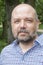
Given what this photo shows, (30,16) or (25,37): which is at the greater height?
(30,16)

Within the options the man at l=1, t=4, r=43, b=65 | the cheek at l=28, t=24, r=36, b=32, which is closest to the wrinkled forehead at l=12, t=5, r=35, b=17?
the man at l=1, t=4, r=43, b=65

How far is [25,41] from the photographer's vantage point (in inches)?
122

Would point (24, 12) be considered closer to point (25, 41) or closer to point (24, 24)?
point (24, 24)

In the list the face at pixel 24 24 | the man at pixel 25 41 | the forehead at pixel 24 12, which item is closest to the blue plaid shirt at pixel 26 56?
the man at pixel 25 41

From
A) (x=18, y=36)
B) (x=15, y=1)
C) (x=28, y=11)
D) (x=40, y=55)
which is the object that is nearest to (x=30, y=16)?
(x=28, y=11)

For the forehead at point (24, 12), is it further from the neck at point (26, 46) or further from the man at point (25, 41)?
the neck at point (26, 46)

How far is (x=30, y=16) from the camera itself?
310 centimetres

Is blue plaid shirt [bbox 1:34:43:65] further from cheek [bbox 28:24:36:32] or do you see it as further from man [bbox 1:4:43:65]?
cheek [bbox 28:24:36:32]

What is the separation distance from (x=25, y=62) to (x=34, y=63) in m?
0.10

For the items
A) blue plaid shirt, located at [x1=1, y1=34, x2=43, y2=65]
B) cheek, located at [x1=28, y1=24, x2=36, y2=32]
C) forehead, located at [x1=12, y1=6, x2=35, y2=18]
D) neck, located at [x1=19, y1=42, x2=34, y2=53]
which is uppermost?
forehead, located at [x1=12, y1=6, x2=35, y2=18]

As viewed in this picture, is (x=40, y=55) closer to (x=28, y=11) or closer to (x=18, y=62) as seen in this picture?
(x=18, y=62)

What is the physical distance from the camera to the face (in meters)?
3.07

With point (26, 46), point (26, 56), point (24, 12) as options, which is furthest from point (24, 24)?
point (26, 56)

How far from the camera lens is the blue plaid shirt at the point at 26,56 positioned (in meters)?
3.03
